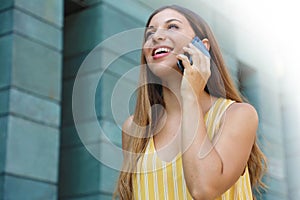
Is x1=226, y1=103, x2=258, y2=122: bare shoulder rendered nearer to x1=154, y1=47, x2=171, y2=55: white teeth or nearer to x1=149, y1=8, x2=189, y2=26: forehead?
x1=154, y1=47, x2=171, y2=55: white teeth

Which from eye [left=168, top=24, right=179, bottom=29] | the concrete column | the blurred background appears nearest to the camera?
eye [left=168, top=24, right=179, bottom=29]

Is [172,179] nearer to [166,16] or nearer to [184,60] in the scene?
[184,60]

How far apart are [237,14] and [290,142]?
12.0ft

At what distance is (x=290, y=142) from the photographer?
47.1 ft

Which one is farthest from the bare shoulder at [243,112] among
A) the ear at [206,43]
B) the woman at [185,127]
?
the ear at [206,43]

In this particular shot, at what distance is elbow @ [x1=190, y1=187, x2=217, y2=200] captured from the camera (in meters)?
2.13

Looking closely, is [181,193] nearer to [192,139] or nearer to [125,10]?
[192,139]

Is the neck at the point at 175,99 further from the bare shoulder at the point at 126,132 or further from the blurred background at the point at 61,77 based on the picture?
the blurred background at the point at 61,77

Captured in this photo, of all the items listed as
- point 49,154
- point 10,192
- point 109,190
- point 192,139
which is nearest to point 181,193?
point 192,139

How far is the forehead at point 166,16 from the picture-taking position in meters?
2.55

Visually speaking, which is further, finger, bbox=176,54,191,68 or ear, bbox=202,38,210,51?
ear, bbox=202,38,210,51

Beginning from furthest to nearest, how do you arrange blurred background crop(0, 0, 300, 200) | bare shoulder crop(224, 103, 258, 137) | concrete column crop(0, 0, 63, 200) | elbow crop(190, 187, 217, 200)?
blurred background crop(0, 0, 300, 200) < concrete column crop(0, 0, 63, 200) < bare shoulder crop(224, 103, 258, 137) < elbow crop(190, 187, 217, 200)

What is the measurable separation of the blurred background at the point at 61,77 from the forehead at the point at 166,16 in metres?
2.68

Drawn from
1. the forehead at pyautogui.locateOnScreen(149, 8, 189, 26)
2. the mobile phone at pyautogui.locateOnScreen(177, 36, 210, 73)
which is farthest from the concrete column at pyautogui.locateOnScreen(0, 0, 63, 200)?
the mobile phone at pyautogui.locateOnScreen(177, 36, 210, 73)
